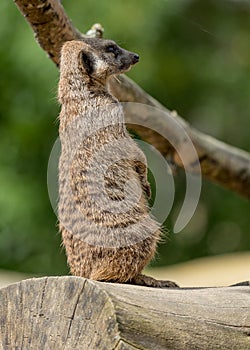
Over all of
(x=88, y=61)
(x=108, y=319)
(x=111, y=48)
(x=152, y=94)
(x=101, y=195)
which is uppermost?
(x=152, y=94)

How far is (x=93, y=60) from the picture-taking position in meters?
2.92

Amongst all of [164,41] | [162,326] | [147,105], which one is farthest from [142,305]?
[164,41]

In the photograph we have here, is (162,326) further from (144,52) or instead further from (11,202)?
(144,52)

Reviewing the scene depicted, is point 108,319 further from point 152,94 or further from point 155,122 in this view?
point 152,94

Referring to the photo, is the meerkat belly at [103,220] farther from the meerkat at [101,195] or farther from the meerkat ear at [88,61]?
the meerkat ear at [88,61]

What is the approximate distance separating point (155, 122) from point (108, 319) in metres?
2.51

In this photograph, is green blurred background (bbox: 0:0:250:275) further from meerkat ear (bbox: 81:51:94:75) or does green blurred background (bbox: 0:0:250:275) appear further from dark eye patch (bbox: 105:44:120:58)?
meerkat ear (bbox: 81:51:94:75)

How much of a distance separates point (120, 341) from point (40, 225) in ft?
23.5

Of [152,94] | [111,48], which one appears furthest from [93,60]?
[152,94]

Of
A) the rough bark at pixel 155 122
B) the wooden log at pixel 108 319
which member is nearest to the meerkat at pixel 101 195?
the wooden log at pixel 108 319

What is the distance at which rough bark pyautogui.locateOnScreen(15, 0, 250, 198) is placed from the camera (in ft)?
11.6

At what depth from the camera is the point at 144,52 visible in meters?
8.93

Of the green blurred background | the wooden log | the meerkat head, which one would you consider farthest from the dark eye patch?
the green blurred background

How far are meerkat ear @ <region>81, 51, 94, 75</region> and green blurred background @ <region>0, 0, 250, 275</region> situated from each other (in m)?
4.73
